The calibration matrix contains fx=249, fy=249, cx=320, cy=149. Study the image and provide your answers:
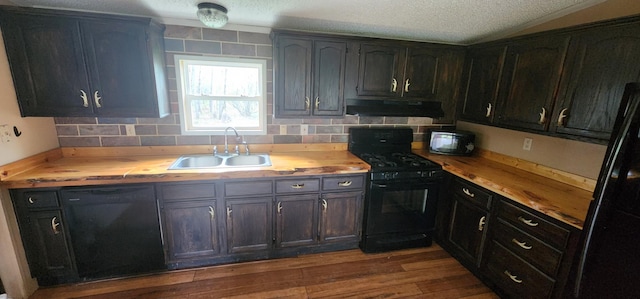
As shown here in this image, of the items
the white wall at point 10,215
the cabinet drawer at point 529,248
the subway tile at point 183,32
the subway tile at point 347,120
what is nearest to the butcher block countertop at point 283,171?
the white wall at point 10,215

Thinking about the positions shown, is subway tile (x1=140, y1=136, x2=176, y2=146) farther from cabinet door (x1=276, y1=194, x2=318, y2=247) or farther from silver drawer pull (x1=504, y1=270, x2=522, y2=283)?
silver drawer pull (x1=504, y1=270, x2=522, y2=283)

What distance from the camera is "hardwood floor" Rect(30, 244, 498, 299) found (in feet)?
6.42

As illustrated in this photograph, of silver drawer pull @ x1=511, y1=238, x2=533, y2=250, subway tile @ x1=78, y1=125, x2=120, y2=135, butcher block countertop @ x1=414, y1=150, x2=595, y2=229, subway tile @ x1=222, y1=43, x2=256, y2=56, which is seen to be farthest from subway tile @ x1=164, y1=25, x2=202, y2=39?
silver drawer pull @ x1=511, y1=238, x2=533, y2=250

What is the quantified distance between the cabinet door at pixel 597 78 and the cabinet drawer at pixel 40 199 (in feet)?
12.3

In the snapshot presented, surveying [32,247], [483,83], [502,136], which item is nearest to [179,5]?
[32,247]

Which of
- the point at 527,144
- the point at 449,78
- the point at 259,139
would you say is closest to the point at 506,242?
the point at 527,144

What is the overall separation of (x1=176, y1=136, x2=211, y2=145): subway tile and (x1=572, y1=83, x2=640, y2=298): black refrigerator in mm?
2829

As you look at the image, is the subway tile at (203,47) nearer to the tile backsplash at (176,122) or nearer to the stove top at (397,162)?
the tile backsplash at (176,122)

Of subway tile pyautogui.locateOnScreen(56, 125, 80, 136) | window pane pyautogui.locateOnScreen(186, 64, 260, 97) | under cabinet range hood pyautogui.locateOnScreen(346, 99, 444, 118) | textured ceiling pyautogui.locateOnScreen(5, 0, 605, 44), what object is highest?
textured ceiling pyautogui.locateOnScreen(5, 0, 605, 44)

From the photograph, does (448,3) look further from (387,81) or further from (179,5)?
(179,5)

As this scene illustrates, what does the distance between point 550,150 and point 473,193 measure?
76 centimetres

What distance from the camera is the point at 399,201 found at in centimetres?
244

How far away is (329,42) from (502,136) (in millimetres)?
1995

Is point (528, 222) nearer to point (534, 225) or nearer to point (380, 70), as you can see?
point (534, 225)
